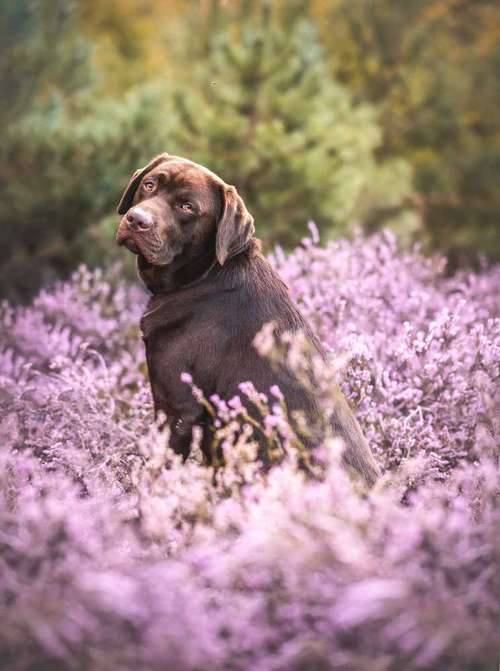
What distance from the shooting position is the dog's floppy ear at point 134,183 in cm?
392

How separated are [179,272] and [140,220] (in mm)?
327

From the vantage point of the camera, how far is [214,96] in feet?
30.6

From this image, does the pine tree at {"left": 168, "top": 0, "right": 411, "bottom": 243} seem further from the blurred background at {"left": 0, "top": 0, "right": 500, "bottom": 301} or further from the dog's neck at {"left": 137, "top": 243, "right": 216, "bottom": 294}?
the dog's neck at {"left": 137, "top": 243, "right": 216, "bottom": 294}

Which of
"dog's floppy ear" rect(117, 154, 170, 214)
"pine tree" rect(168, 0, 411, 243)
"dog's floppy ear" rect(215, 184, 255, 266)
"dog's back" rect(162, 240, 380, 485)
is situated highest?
"pine tree" rect(168, 0, 411, 243)

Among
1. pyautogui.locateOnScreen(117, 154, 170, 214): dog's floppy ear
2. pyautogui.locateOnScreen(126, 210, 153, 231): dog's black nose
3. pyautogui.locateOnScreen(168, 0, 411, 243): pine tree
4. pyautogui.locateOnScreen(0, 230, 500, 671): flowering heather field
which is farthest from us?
pyautogui.locateOnScreen(168, 0, 411, 243): pine tree

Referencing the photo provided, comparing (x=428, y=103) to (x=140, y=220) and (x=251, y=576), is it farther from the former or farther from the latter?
(x=251, y=576)

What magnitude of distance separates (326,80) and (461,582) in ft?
26.8

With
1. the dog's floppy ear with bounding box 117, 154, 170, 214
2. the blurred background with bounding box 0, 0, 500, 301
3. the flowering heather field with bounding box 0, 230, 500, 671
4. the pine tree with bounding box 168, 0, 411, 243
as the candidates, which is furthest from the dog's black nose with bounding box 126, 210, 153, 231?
the pine tree with bounding box 168, 0, 411, 243

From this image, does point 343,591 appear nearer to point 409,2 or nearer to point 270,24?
point 270,24

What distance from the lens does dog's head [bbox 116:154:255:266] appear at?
11.5ft

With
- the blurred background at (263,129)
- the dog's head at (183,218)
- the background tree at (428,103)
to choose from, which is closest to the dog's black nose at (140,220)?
the dog's head at (183,218)

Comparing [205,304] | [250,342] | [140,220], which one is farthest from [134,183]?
[250,342]

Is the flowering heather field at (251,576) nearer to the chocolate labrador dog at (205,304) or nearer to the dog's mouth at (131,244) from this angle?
the chocolate labrador dog at (205,304)

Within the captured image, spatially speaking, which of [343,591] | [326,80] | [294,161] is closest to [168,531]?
[343,591]
